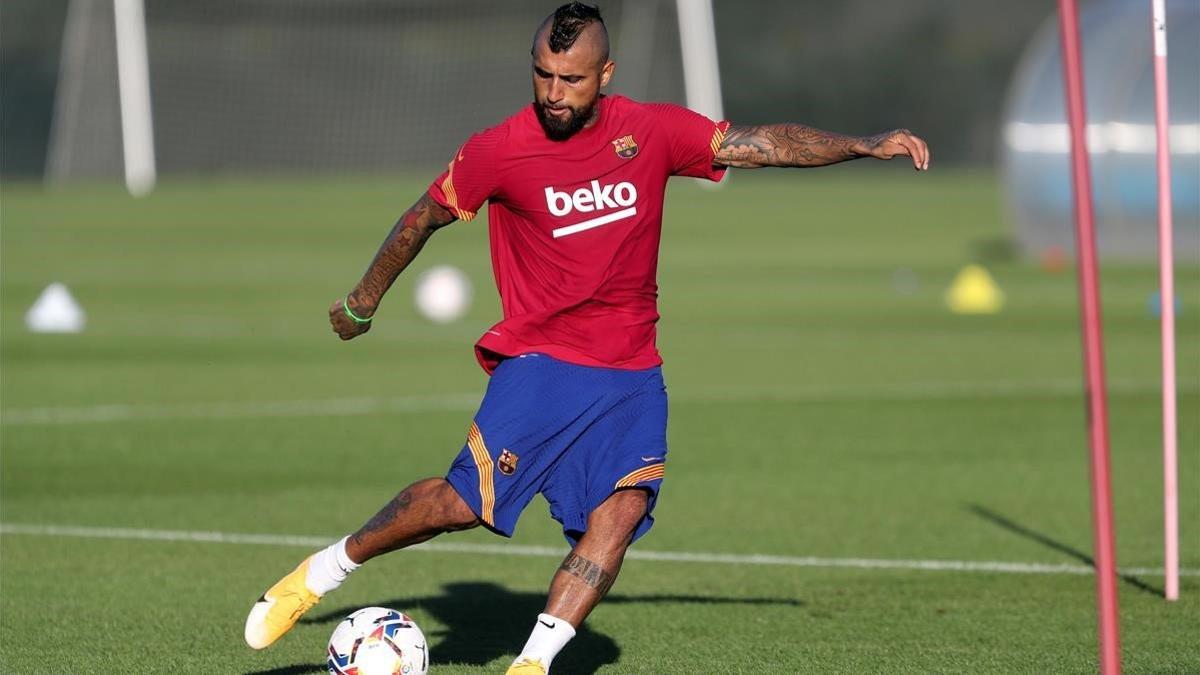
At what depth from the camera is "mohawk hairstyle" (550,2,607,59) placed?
6652 mm

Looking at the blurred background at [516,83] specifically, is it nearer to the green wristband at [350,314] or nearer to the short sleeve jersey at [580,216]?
the short sleeve jersey at [580,216]

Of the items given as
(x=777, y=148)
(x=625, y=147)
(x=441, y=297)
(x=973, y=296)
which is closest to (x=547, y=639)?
(x=625, y=147)

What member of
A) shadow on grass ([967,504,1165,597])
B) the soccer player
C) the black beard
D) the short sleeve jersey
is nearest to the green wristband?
the soccer player

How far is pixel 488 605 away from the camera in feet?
29.3

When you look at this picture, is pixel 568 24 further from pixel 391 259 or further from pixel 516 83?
pixel 516 83

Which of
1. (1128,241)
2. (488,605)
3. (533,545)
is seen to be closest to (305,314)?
(1128,241)

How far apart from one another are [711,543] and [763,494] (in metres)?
1.65

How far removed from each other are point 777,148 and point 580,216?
79 centimetres

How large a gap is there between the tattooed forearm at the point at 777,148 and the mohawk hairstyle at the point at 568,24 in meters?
0.73

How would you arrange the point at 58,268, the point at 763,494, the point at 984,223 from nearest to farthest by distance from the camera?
the point at 763,494
the point at 58,268
the point at 984,223

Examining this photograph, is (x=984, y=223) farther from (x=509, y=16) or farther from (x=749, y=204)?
(x=509, y=16)

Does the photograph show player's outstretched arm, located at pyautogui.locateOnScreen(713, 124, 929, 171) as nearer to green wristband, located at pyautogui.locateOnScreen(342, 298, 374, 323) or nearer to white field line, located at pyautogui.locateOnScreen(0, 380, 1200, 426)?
green wristband, located at pyautogui.locateOnScreen(342, 298, 374, 323)

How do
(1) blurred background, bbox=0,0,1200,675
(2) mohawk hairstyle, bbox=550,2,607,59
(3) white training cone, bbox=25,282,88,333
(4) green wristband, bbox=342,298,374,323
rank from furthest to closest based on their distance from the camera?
(3) white training cone, bbox=25,282,88,333
(1) blurred background, bbox=0,0,1200,675
(4) green wristband, bbox=342,298,374,323
(2) mohawk hairstyle, bbox=550,2,607,59

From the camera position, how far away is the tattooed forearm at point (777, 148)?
7145 millimetres
